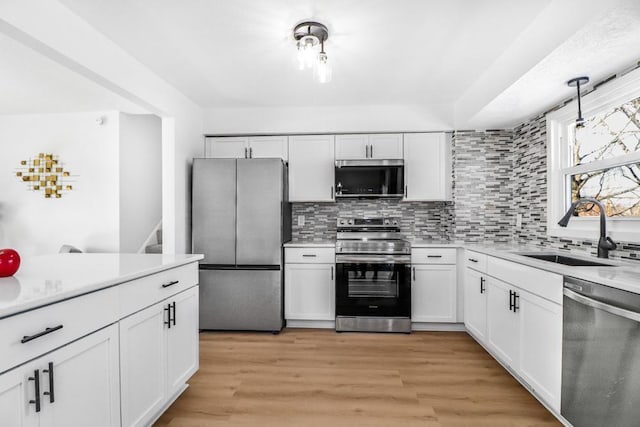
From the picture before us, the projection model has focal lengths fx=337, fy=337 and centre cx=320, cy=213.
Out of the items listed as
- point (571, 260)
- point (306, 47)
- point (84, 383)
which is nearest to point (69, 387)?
point (84, 383)

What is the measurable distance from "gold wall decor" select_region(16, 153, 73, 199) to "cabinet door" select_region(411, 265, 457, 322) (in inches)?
165

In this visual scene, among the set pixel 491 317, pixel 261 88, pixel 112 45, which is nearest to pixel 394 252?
pixel 491 317

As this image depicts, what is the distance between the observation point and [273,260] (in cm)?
338

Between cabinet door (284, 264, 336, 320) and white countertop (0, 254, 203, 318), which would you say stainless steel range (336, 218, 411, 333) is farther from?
white countertop (0, 254, 203, 318)

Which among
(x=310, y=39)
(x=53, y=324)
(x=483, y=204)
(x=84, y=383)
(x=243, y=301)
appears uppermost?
(x=310, y=39)

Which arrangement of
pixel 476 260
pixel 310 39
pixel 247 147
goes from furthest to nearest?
pixel 247 147 < pixel 476 260 < pixel 310 39

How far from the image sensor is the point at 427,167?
3771 mm

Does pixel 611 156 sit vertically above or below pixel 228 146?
below

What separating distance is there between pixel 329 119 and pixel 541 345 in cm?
285

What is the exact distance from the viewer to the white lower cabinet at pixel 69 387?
40.6 inches

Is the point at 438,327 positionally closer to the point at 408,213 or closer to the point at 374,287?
the point at 374,287

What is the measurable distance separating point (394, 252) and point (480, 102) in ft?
5.23

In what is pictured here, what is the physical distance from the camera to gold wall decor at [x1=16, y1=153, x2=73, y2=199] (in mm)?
4090

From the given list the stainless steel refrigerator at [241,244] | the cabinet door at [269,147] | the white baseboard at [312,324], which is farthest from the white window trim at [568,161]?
the cabinet door at [269,147]
